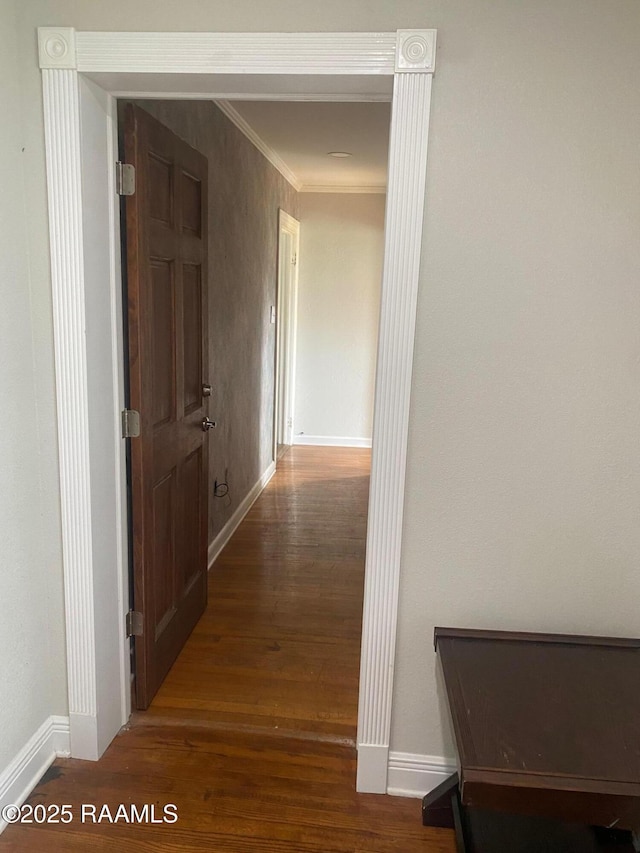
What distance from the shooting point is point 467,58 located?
1.59 metres

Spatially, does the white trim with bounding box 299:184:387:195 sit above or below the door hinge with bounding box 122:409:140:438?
above

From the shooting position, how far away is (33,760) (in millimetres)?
1968

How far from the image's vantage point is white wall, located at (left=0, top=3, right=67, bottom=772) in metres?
1.70

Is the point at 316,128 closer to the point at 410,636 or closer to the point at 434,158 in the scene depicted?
the point at 434,158

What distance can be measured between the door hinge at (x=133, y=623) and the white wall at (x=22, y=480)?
0.79 ft

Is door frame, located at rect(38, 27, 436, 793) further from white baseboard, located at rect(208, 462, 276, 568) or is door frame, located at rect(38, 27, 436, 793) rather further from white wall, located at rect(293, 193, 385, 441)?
white wall, located at rect(293, 193, 385, 441)

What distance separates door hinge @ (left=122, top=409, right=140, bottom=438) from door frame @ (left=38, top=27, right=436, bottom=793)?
4 cm

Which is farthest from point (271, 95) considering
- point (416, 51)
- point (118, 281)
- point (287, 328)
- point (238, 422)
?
point (287, 328)

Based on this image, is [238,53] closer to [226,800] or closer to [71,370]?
[71,370]

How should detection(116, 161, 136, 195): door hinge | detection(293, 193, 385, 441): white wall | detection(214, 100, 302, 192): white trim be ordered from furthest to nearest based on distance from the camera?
detection(293, 193, 385, 441): white wall
detection(214, 100, 302, 192): white trim
detection(116, 161, 136, 195): door hinge

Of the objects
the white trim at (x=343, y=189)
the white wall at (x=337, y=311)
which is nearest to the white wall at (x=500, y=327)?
the white wall at (x=337, y=311)

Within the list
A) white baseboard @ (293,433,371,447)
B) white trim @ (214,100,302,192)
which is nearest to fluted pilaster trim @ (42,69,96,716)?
white trim @ (214,100,302,192)

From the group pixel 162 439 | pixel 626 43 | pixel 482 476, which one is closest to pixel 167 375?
pixel 162 439

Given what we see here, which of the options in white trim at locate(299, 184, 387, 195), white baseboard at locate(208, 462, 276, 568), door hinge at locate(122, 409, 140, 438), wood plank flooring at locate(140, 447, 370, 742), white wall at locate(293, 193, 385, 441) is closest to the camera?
door hinge at locate(122, 409, 140, 438)
